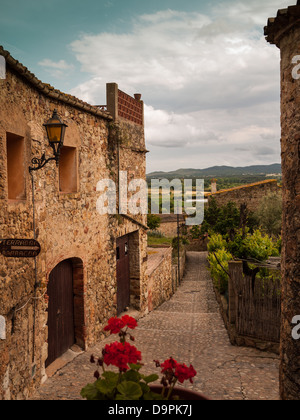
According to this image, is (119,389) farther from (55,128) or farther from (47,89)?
(47,89)

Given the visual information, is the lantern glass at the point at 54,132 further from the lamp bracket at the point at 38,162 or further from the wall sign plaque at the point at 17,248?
the wall sign plaque at the point at 17,248

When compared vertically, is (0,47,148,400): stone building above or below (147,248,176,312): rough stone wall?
above

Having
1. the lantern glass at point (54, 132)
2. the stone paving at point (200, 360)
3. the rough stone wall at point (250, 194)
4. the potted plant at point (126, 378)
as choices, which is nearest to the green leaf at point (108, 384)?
the potted plant at point (126, 378)

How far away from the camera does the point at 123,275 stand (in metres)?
9.87

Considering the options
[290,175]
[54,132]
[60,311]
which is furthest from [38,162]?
[290,175]

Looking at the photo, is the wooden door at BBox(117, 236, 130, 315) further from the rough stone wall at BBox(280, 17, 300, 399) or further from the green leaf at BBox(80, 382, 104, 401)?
the green leaf at BBox(80, 382, 104, 401)

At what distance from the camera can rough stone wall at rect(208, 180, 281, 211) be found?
986 inches

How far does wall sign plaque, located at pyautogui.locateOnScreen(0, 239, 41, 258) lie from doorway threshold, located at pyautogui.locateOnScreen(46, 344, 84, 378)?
9.15 ft

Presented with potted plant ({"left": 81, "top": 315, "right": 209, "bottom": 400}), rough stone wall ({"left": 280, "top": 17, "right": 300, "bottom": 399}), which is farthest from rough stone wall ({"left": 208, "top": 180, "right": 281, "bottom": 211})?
potted plant ({"left": 81, "top": 315, "right": 209, "bottom": 400})

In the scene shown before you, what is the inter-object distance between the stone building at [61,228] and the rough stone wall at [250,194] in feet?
53.4
